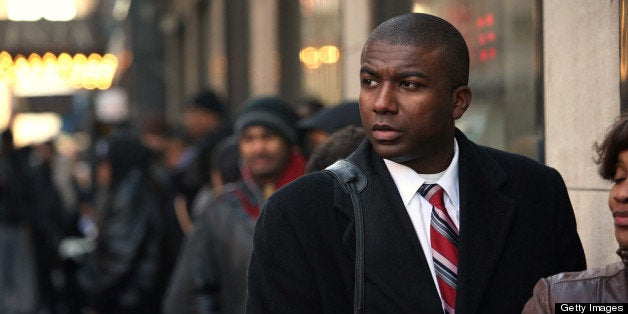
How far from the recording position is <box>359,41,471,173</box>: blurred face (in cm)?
332

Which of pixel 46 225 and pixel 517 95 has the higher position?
pixel 517 95

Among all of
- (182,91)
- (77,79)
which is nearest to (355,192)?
(182,91)

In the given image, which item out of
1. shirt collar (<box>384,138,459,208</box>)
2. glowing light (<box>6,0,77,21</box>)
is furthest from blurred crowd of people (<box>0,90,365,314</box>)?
glowing light (<box>6,0,77,21</box>)

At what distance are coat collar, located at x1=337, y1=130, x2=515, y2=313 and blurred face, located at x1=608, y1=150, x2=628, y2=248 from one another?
38 cm

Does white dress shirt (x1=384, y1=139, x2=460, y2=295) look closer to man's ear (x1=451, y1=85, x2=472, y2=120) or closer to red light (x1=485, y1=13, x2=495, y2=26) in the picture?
man's ear (x1=451, y1=85, x2=472, y2=120)

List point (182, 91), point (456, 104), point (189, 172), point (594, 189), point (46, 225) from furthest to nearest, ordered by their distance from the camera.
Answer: point (182, 91) < point (46, 225) < point (189, 172) < point (594, 189) < point (456, 104)

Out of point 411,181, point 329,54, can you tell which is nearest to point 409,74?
point 411,181

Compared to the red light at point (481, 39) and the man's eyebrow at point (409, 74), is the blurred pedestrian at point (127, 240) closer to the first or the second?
the red light at point (481, 39)

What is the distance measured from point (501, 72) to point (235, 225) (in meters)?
1.56

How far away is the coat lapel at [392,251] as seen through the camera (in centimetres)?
322

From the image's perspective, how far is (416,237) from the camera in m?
3.29

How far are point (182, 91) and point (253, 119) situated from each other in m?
20.5

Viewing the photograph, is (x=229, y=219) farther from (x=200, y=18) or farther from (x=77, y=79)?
(x=77, y=79)

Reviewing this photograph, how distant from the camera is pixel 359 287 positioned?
10.6ft
